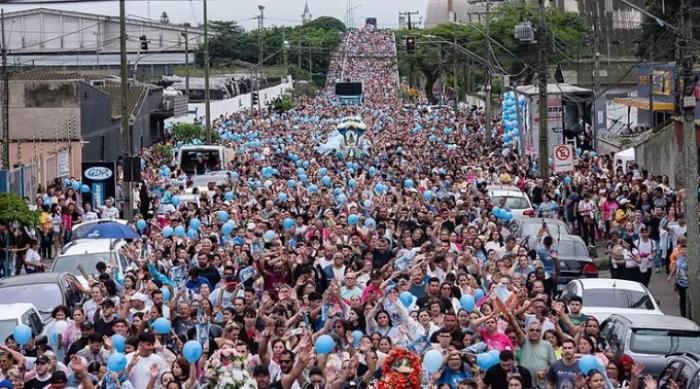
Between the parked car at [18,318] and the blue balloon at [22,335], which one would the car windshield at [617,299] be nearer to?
the parked car at [18,318]

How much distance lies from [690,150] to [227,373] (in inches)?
480

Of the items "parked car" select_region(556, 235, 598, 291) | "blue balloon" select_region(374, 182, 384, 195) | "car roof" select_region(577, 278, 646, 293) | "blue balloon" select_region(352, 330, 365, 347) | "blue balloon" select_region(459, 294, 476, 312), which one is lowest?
"parked car" select_region(556, 235, 598, 291)

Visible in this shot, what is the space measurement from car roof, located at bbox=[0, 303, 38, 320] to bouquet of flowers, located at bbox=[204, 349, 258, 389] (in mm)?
5550

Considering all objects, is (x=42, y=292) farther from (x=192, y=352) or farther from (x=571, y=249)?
(x=571, y=249)

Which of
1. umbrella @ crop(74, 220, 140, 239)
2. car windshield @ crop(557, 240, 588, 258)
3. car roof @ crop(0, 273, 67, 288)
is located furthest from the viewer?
car windshield @ crop(557, 240, 588, 258)

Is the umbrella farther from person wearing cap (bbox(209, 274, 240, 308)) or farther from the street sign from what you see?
the street sign

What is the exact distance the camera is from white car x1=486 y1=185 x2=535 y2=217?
31844 millimetres

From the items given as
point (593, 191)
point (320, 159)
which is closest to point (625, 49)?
point (320, 159)

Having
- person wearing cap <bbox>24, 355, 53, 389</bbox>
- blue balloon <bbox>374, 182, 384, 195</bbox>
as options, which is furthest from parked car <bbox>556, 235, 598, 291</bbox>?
person wearing cap <bbox>24, 355, 53, 389</bbox>

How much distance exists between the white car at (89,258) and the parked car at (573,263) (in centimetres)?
633

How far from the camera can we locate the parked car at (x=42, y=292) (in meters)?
20.2

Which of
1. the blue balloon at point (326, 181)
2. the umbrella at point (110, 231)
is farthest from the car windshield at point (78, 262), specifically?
the blue balloon at point (326, 181)

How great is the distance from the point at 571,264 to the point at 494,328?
1000 cm

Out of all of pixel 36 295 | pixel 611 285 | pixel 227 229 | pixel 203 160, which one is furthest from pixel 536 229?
pixel 203 160
